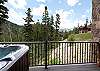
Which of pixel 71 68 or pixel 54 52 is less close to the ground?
pixel 54 52

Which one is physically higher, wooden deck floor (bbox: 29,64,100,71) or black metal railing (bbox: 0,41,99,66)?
black metal railing (bbox: 0,41,99,66)

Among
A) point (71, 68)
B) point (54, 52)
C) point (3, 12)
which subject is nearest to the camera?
point (71, 68)

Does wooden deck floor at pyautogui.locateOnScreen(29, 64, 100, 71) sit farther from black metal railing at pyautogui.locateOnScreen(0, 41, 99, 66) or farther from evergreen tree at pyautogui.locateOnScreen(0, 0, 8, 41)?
evergreen tree at pyautogui.locateOnScreen(0, 0, 8, 41)

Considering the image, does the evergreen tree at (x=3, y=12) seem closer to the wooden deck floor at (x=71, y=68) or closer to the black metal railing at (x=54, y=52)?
the black metal railing at (x=54, y=52)

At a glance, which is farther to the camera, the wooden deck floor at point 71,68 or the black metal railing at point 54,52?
the black metal railing at point 54,52

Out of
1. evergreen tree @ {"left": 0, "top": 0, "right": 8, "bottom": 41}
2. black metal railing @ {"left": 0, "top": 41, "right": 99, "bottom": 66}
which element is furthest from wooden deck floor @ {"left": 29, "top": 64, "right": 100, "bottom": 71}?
evergreen tree @ {"left": 0, "top": 0, "right": 8, "bottom": 41}

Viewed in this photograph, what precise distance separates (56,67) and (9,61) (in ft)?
9.82

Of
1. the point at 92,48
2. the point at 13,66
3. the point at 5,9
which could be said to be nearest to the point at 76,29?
the point at 5,9

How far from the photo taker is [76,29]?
25859 millimetres

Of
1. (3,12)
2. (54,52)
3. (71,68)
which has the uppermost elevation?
(3,12)

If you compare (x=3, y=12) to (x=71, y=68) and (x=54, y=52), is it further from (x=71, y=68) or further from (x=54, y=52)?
(x=71, y=68)

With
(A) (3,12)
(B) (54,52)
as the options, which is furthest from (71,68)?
(A) (3,12)

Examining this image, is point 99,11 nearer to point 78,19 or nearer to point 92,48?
point 92,48

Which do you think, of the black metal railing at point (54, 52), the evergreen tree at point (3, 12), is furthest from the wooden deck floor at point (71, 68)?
the evergreen tree at point (3, 12)
